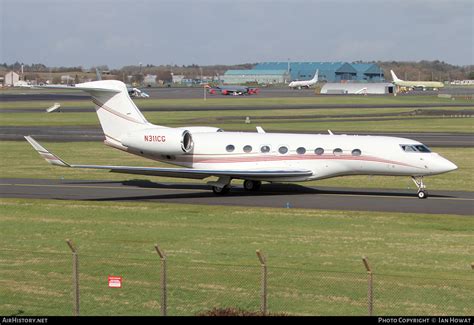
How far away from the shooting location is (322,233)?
2612 centimetres

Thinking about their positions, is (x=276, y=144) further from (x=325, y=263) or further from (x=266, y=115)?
(x=266, y=115)

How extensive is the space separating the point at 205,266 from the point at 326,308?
416 cm

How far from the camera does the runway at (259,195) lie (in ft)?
104

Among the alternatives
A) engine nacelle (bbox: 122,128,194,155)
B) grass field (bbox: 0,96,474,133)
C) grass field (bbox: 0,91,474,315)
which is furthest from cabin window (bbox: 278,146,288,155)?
grass field (bbox: 0,96,474,133)

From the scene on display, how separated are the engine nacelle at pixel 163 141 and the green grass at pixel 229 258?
150 inches

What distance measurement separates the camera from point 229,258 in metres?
22.4

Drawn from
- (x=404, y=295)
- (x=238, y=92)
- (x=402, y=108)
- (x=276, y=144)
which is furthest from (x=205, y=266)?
→ (x=238, y=92)

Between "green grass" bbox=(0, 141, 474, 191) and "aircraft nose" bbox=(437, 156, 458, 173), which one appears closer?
"aircraft nose" bbox=(437, 156, 458, 173)

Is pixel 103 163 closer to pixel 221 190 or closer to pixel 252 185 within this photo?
pixel 252 185

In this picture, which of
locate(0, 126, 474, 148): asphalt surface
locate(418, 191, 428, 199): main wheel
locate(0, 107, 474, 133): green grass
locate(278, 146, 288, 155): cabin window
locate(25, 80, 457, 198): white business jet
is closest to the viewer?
locate(25, 80, 457, 198): white business jet

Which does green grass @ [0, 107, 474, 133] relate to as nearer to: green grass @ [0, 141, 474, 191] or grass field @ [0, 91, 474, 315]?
green grass @ [0, 141, 474, 191]

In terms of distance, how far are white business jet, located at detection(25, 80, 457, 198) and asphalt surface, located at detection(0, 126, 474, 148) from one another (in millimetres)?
23065

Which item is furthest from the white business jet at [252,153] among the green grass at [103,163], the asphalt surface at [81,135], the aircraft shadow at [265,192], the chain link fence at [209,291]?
the asphalt surface at [81,135]

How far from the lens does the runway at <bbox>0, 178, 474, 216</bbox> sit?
31.7 meters
